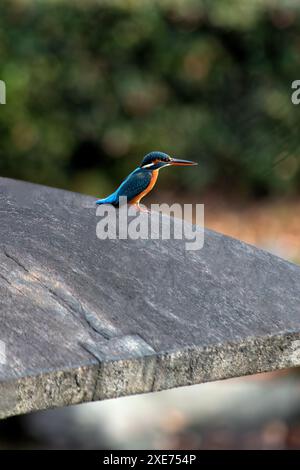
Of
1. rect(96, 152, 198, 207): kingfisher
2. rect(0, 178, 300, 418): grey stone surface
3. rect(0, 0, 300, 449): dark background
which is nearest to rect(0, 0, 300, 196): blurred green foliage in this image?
rect(0, 0, 300, 449): dark background

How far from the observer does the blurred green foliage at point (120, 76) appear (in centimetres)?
731

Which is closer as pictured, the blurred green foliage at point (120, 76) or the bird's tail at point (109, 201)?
the bird's tail at point (109, 201)

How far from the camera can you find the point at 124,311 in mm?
1885

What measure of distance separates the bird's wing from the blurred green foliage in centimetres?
471

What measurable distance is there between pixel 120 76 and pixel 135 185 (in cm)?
543

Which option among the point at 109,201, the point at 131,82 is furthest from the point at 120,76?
the point at 109,201

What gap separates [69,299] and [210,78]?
6178 millimetres

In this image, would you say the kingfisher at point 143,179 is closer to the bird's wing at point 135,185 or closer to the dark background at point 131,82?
the bird's wing at point 135,185

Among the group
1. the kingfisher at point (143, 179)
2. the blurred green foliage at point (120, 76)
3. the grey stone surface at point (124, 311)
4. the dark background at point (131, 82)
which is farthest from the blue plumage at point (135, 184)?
the blurred green foliage at point (120, 76)

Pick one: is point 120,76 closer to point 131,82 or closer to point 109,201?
point 131,82

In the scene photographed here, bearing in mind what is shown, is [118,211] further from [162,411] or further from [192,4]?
[192,4]

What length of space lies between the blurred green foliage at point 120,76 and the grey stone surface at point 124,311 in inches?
195

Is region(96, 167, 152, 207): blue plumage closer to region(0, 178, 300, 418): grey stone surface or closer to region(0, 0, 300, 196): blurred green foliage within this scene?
region(0, 178, 300, 418): grey stone surface

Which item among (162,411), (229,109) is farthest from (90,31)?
(229,109)
